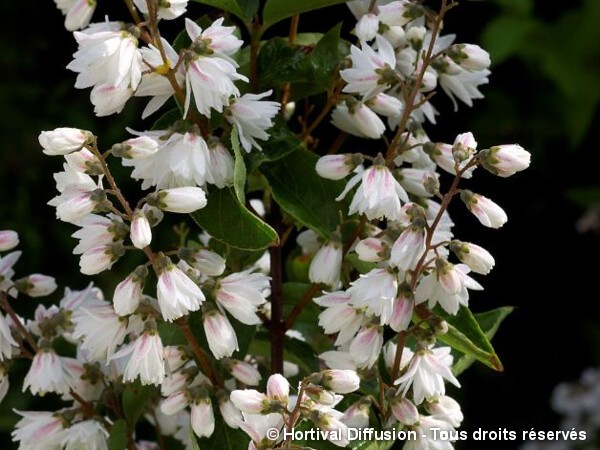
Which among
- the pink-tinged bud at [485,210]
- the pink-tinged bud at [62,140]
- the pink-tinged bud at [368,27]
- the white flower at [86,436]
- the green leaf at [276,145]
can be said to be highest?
the pink-tinged bud at [368,27]

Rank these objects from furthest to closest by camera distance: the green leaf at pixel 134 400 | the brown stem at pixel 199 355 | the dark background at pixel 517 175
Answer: the dark background at pixel 517 175
the green leaf at pixel 134 400
the brown stem at pixel 199 355

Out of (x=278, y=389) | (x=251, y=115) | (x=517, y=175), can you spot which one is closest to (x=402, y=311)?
(x=278, y=389)

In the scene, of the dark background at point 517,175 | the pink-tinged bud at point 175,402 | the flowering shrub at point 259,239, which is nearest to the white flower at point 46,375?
the flowering shrub at point 259,239

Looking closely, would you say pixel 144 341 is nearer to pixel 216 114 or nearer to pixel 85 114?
pixel 216 114

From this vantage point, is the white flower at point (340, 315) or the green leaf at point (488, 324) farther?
the green leaf at point (488, 324)

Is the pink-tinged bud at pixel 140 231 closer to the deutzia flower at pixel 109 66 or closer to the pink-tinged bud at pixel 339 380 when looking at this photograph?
the deutzia flower at pixel 109 66

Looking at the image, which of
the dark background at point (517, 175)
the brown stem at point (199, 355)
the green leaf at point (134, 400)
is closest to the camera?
the brown stem at point (199, 355)

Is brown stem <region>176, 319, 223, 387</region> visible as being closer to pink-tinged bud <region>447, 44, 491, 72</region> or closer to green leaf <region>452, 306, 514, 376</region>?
green leaf <region>452, 306, 514, 376</region>

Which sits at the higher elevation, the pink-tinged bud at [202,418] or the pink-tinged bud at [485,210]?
the pink-tinged bud at [485,210]
